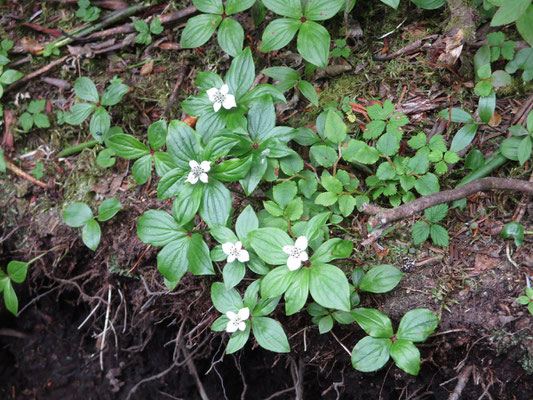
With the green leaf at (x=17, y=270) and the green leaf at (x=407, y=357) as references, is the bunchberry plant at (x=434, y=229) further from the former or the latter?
the green leaf at (x=17, y=270)

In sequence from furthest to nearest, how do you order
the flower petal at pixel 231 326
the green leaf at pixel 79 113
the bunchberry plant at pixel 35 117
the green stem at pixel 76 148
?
1. the bunchberry plant at pixel 35 117
2. the green stem at pixel 76 148
3. the green leaf at pixel 79 113
4. the flower petal at pixel 231 326

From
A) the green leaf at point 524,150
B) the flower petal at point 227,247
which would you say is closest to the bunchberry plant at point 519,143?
the green leaf at point 524,150

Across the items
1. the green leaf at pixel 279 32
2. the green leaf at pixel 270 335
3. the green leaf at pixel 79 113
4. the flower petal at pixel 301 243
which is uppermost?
the green leaf at pixel 279 32

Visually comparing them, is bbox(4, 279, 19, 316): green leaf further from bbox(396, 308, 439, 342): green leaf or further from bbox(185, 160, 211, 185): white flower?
bbox(396, 308, 439, 342): green leaf

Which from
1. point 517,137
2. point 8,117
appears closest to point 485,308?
point 517,137

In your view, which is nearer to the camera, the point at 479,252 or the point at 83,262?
the point at 479,252

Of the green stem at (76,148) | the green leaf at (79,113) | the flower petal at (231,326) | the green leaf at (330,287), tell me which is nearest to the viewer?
the green leaf at (330,287)

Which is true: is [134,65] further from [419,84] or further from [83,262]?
[419,84]

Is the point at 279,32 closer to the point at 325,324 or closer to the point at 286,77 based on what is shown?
the point at 286,77
